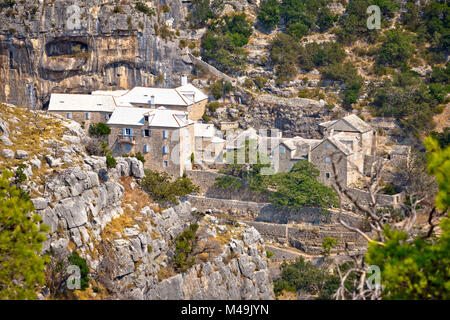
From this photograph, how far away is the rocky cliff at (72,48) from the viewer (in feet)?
218

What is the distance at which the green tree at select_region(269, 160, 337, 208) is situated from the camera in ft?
182

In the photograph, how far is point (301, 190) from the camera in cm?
5556

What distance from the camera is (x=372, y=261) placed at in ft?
82.6

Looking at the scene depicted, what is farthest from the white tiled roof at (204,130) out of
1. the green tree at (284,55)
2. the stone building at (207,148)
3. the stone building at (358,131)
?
the green tree at (284,55)

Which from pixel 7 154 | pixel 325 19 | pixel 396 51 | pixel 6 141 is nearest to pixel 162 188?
pixel 6 141

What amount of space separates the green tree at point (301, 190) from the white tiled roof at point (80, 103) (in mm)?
15698

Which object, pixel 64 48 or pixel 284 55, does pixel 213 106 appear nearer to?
pixel 284 55

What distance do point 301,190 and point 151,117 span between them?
13.1 meters

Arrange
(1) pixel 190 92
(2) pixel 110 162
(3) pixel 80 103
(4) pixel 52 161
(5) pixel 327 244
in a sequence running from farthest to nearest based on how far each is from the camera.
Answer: (1) pixel 190 92, (3) pixel 80 103, (5) pixel 327 244, (2) pixel 110 162, (4) pixel 52 161

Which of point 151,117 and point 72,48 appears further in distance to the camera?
point 72,48

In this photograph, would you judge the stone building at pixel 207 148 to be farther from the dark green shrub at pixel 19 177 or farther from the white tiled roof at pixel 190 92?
the dark green shrub at pixel 19 177

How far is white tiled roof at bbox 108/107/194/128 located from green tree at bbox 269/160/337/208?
28.5 feet

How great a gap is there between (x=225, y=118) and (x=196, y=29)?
Result: 1727 cm
